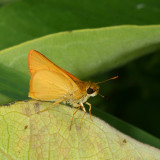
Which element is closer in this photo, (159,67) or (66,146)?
(66,146)

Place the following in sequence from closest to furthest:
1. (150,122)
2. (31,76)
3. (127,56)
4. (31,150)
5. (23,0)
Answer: (31,150), (31,76), (127,56), (23,0), (150,122)

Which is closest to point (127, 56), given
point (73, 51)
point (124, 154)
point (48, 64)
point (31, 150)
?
point (73, 51)

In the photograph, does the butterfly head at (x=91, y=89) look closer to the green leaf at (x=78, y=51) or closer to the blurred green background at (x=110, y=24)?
the green leaf at (x=78, y=51)

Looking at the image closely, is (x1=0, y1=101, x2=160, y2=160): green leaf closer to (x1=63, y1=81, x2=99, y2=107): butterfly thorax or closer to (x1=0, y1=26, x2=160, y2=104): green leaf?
(x1=0, y1=26, x2=160, y2=104): green leaf

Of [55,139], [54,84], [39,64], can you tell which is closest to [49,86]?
[54,84]

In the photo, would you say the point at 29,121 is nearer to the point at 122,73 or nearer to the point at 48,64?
the point at 48,64

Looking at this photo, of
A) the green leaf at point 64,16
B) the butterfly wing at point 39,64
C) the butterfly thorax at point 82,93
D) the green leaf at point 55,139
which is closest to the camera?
the green leaf at point 55,139

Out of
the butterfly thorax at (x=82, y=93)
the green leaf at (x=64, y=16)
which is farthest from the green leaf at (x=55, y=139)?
the green leaf at (x=64, y=16)

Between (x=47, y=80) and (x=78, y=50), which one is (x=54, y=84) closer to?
(x=47, y=80)
